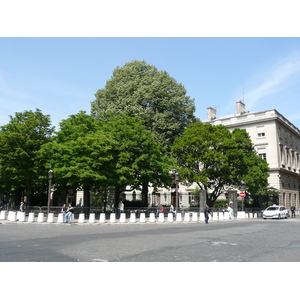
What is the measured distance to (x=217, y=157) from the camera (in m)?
36.2

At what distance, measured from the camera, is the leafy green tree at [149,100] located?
38.5 meters

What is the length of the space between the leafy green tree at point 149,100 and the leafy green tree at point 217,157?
260 cm

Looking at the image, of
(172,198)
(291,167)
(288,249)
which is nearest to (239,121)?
(291,167)

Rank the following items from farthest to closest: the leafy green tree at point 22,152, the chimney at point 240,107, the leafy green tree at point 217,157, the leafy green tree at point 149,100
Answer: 1. the chimney at point 240,107
2. the leafy green tree at point 149,100
3. the leafy green tree at point 217,157
4. the leafy green tree at point 22,152

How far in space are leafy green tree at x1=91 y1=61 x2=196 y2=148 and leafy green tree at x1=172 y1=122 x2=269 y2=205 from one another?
2597 millimetres

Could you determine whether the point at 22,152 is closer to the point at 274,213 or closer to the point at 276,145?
the point at 274,213

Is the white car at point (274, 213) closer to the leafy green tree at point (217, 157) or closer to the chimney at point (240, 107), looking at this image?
the leafy green tree at point (217, 157)

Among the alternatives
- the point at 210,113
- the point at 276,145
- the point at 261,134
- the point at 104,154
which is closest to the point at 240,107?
the point at 210,113

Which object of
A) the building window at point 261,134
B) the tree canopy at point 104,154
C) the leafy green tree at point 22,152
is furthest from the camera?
the building window at point 261,134

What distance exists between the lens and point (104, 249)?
34.4 ft

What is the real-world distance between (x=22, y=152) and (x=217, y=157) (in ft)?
69.4

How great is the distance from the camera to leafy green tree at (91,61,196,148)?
38531 mm

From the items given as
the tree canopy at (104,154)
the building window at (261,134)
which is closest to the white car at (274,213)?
the tree canopy at (104,154)

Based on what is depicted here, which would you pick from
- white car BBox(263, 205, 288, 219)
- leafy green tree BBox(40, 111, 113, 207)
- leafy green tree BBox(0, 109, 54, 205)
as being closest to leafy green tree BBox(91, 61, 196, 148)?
leafy green tree BBox(40, 111, 113, 207)
